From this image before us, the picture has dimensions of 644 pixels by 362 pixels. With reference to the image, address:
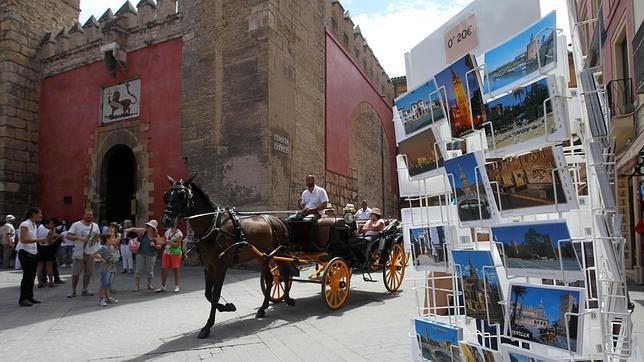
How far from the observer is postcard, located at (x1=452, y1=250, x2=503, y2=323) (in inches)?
80.6

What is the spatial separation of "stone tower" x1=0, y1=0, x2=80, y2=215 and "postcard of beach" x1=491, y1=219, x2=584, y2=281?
685 inches

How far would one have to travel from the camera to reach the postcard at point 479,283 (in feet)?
6.72

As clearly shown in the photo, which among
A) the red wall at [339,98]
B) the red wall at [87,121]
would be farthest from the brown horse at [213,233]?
the red wall at [339,98]

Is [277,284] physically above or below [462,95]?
below

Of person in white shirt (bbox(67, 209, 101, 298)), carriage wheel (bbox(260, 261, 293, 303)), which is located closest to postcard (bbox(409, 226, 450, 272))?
carriage wheel (bbox(260, 261, 293, 303))

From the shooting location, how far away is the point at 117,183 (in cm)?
1565

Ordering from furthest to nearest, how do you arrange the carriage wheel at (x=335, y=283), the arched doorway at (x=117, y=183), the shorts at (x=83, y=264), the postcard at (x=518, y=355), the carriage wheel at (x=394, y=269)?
the arched doorway at (x=117, y=183) → the shorts at (x=83, y=264) → the carriage wheel at (x=394, y=269) → the carriage wheel at (x=335, y=283) → the postcard at (x=518, y=355)

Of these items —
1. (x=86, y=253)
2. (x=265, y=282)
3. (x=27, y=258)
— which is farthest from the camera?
(x=86, y=253)

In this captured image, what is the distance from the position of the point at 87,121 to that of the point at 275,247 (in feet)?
39.4

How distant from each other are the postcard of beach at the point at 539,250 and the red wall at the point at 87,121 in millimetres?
11988

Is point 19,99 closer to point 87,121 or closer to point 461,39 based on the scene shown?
point 87,121

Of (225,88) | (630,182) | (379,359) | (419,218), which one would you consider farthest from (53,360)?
(630,182)

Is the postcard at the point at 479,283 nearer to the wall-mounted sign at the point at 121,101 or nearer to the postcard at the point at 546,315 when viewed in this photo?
the postcard at the point at 546,315

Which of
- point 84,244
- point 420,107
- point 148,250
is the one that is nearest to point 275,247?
point 148,250
